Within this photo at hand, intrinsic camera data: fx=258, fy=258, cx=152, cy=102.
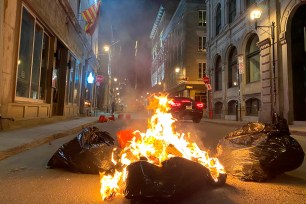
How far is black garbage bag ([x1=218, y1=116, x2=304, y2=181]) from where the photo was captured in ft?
12.5

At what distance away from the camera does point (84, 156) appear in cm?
418

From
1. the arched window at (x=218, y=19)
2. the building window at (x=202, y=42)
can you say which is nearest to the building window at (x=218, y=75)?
the arched window at (x=218, y=19)

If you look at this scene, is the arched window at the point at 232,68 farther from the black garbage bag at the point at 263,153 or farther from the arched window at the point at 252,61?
the black garbage bag at the point at 263,153

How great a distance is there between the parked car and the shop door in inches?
241

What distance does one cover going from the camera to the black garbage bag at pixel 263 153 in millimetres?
3805

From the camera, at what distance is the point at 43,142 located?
7.43m

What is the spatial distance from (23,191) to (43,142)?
4444mm

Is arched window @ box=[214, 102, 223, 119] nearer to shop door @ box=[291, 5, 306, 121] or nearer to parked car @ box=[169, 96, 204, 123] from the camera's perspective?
parked car @ box=[169, 96, 204, 123]

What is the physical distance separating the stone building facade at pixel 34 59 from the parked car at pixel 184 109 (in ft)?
23.7

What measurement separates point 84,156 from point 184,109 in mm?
13890

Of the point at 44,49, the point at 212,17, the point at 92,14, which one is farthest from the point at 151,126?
the point at 212,17

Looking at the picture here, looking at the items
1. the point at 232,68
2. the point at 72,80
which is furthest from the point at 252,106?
the point at 72,80

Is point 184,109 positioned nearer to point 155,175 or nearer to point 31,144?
point 31,144

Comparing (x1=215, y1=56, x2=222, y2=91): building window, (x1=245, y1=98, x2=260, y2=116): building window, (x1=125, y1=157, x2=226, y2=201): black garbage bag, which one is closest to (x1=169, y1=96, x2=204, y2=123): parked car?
(x1=245, y1=98, x2=260, y2=116): building window
